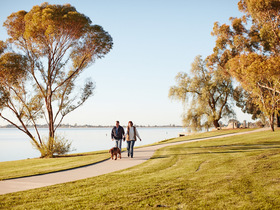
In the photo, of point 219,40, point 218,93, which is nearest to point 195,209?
point 219,40

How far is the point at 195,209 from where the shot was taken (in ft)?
15.8

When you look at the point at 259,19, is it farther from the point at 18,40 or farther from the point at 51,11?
the point at 18,40

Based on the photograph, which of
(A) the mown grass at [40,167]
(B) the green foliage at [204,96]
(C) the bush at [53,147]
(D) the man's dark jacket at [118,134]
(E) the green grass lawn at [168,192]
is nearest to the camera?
(E) the green grass lawn at [168,192]

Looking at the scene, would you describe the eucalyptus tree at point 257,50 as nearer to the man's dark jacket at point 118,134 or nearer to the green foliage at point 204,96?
the green foliage at point 204,96

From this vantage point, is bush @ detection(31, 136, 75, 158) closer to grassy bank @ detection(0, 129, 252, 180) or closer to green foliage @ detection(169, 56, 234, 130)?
grassy bank @ detection(0, 129, 252, 180)

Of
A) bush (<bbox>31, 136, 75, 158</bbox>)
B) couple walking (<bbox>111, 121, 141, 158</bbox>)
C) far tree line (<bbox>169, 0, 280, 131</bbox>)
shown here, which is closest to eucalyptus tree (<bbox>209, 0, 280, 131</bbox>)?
far tree line (<bbox>169, 0, 280, 131</bbox>)

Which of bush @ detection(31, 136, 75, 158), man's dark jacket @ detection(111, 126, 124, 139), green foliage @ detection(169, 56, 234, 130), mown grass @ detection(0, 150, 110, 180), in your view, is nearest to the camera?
mown grass @ detection(0, 150, 110, 180)

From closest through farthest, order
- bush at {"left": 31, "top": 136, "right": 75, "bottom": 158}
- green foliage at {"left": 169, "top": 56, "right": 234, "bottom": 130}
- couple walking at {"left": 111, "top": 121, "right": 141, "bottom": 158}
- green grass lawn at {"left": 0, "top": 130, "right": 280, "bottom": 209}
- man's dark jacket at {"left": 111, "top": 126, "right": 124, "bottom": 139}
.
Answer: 1. green grass lawn at {"left": 0, "top": 130, "right": 280, "bottom": 209}
2. couple walking at {"left": 111, "top": 121, "right": 141, "bottom": 158}
3. man's dark jacket at {"left": 111, "top": 126, "right": 124, "bottom": 139}
4. bush at {"left": 31, "top": 136, "right": 75, "bottom": 158}
5. green foliage at {"left": 169, "top": 56, "right": 234, "bottom": 130}

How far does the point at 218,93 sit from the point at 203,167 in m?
27.3

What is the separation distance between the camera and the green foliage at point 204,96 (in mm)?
34375

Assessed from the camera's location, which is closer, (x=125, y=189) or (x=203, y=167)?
(x=125, y=189)

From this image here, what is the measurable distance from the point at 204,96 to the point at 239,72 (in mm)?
10476

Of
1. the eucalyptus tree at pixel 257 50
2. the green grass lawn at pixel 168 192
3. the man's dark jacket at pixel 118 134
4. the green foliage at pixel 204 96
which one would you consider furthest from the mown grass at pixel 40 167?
the green foliage at pixel 204 96

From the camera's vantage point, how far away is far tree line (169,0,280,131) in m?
22.1
